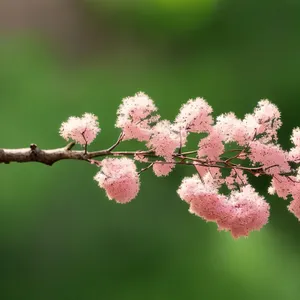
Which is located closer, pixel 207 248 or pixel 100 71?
pixel 207 248

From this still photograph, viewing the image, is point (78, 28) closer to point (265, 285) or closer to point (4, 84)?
point (4, 84)

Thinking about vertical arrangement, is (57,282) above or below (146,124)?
above

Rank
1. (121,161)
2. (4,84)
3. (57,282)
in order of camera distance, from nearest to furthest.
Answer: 1. (121,161)
2. (57,282)
3. (4,84)

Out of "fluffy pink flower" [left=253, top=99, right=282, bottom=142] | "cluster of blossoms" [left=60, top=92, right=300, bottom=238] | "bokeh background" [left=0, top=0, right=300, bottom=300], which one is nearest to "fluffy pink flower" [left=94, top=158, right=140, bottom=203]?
"cluster of blossoms" [left=60, top=92, right=300, bottom=238]

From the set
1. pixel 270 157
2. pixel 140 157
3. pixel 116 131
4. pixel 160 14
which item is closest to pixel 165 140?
pixel 140 157

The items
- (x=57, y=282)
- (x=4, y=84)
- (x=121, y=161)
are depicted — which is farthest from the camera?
(x=4, y=84)

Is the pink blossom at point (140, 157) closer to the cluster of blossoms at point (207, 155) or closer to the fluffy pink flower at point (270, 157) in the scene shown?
the cluster of blossoms at point (207, 155)

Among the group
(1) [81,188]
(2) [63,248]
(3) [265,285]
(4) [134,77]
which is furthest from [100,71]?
(3) [265,285]
